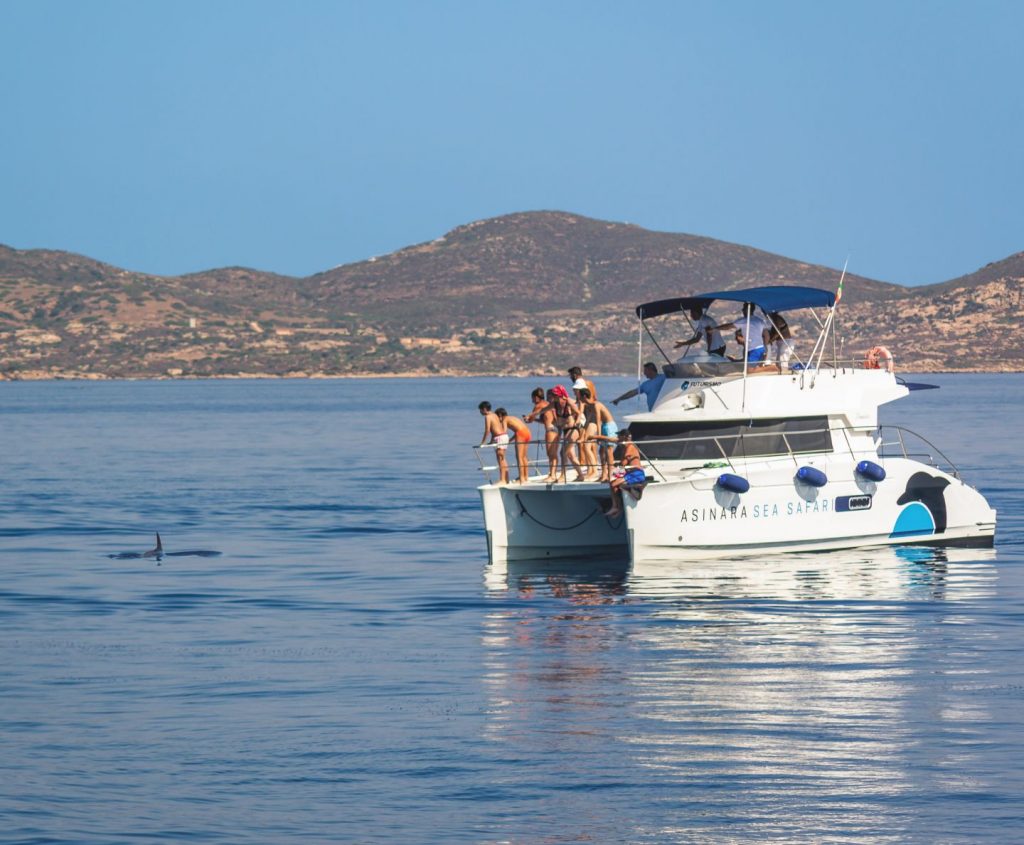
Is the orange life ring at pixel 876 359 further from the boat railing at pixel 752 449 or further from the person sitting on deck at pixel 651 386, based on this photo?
the person sitting on deck at pixel 651 386

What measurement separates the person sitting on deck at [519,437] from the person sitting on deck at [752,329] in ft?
12.0

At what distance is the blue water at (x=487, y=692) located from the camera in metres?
13.6

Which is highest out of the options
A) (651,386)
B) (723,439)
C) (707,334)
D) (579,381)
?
(707,334)

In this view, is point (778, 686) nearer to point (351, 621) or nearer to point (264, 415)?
point (351, 621)

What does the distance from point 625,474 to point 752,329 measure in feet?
13.0

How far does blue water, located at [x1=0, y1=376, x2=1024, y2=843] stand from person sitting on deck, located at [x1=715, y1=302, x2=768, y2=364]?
3334 mm

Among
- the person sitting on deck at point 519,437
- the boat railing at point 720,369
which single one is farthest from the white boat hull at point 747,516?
the boat railing at point 720,369

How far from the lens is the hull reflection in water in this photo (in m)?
13.9

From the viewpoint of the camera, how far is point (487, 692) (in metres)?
18.2

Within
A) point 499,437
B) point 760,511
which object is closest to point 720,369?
point 760,511

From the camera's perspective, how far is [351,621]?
2338cm

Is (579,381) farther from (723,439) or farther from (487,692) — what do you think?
(487,692)

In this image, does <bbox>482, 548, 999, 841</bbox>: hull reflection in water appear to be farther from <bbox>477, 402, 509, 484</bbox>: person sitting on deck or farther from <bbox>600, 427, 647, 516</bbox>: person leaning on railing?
<bbox>477, 402, 509, 484</bbox>: person sitting on deck

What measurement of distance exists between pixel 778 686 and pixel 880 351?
541 inches
